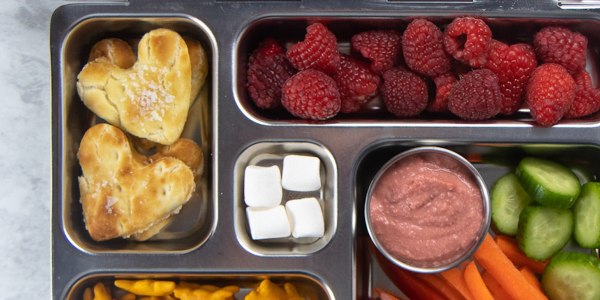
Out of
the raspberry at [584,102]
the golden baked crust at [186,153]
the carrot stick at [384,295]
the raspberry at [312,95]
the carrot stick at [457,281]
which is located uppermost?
the raspberry at [312,95]

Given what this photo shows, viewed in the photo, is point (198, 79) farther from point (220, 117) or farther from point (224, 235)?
point (224, 235)

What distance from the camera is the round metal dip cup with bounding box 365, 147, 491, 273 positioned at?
149cm

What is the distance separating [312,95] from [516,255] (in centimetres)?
71

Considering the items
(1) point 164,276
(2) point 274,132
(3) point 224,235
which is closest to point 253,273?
(3) point 224,235

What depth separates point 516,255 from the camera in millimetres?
1651

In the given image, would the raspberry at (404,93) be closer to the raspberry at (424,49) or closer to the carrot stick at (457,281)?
the raspberry at (424,49)

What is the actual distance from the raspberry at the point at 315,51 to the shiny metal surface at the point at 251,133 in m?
0.06

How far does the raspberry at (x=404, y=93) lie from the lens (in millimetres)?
1538

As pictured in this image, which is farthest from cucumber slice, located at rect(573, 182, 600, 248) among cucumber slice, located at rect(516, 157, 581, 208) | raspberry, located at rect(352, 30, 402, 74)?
raspberry, located at rect(352, 30, 402, 74)

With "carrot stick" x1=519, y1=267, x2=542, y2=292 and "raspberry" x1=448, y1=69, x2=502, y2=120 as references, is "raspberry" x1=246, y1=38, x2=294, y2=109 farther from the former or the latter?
"carrot stick" x1=519, y1=267, x2=542, y2=292

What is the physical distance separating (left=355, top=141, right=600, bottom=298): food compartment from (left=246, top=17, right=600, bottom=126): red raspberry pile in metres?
0.09

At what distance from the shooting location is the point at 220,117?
1.55 m

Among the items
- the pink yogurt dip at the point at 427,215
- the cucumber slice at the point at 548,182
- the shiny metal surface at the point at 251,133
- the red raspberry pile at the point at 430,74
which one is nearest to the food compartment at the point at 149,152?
the shiny metal surface at the point at 251,133

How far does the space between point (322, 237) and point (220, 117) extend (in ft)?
1.31
